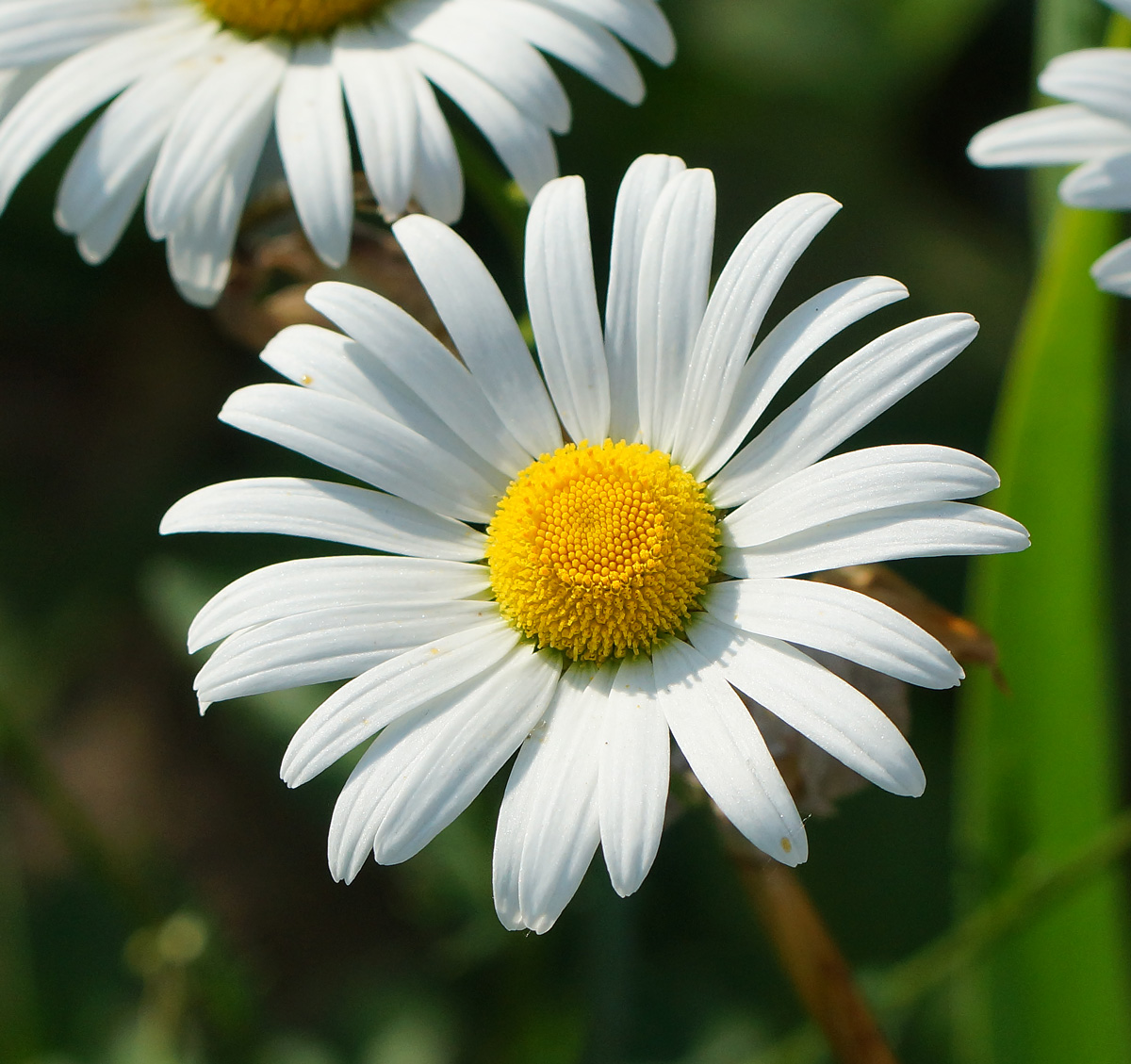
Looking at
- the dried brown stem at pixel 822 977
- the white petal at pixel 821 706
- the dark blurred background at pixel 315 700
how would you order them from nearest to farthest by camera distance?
1. the white petal at pixel 821 706
2. the dried brown stem at pixel 822 977
3. the dark blurred background at pixel 315 700

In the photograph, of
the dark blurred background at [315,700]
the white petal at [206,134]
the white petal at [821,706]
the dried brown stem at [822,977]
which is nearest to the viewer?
the white petal at [821,706]

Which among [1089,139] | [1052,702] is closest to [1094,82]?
[1089,139]

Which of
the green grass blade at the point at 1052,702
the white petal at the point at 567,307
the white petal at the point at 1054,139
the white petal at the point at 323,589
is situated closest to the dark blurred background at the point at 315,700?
the green grass blade at the point at 1052,702

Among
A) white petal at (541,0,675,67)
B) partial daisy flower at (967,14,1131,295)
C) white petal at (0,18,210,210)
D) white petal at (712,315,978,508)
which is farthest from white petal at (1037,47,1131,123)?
white petal at (0,18,210,210)

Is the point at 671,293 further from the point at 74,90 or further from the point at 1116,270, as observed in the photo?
the point at 74,90

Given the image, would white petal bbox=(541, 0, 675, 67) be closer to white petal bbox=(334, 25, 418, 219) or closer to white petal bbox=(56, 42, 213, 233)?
white petal bbox=(334, 25, 418, 219)

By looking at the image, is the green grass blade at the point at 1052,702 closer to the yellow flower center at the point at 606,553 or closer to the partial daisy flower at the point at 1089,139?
the partial daisy flower at the point at 1089,139
